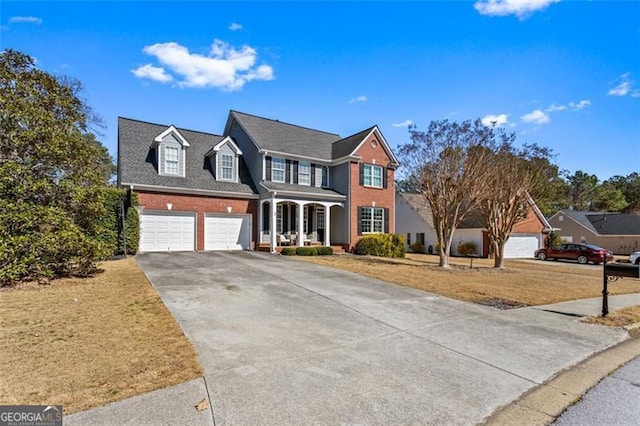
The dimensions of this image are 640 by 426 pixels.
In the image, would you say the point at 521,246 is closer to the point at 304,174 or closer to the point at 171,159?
the point at 304,174

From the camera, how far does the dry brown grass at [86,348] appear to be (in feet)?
12.3

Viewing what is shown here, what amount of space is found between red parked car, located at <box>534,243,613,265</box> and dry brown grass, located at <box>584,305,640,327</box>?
22328mm

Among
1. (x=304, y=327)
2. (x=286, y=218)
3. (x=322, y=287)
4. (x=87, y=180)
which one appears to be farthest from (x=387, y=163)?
(x=304, y=327)

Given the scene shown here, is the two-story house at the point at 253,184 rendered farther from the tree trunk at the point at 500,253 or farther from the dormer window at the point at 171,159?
the tree trunk at the point at 500,253

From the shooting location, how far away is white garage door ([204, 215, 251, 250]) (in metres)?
20.5

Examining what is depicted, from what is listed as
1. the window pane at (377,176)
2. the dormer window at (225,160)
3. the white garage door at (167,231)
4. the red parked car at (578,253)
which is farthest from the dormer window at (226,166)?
the red parked car at (578,253)

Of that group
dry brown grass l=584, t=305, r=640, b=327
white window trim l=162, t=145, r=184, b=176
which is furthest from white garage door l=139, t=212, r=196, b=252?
dry brown grass l=584, t=305, r=640, b=327

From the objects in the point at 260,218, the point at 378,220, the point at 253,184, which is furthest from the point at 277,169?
the point at 378,220

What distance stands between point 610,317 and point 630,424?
5.64 meters

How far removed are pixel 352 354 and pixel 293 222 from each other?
18.6 m

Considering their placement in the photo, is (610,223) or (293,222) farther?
(610,223)

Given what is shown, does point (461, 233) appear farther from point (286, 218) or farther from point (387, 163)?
point (286, 218)

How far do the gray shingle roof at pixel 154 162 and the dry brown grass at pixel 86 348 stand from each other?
11373mm

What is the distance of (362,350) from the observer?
534 centimetres
